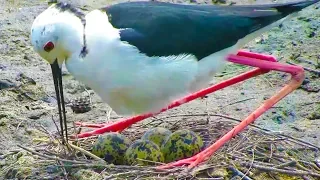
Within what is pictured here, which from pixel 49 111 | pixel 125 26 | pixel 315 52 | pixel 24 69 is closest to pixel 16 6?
pixel 24 69

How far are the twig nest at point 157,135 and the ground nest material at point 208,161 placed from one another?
336 millimetres

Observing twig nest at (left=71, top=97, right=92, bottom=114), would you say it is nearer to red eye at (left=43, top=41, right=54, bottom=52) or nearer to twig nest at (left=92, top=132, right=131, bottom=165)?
twig nest at (left=92, top=132, right=131, bottom=165)

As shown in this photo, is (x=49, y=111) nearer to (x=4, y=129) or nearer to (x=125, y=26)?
(x=4, y=129)

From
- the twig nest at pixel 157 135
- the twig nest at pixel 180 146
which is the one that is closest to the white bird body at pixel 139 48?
the twig nest at pixel 157 135

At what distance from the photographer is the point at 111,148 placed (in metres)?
5.80

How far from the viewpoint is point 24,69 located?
784 centimetres

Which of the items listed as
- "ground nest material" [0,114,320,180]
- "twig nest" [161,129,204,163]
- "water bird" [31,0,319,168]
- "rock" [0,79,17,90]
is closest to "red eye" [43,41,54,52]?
"water bird" [31,0,319,168]

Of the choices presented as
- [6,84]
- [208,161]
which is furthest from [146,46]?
[6,84]

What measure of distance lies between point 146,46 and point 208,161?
2.79ft

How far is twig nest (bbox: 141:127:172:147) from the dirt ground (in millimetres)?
489

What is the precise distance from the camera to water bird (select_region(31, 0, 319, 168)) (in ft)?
18.7

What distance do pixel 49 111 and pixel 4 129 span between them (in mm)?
508

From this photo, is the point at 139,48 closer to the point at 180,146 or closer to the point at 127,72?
the point at 127,72

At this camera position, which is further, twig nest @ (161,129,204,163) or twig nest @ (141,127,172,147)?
twig nest @ (141,127,172,147)
